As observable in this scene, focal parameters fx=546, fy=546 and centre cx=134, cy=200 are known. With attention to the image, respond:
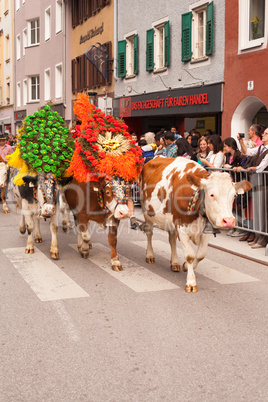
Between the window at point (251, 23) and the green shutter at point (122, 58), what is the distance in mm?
8931

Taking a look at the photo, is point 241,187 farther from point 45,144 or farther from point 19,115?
point 19,115

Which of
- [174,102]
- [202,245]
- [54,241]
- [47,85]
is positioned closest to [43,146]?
[54,241]

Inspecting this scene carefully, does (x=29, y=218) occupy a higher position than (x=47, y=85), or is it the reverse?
(x=47, y=85)

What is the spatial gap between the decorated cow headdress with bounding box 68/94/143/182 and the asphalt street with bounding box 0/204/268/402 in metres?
1.43

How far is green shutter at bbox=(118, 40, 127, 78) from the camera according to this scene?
945 inches

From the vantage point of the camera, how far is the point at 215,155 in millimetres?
11086

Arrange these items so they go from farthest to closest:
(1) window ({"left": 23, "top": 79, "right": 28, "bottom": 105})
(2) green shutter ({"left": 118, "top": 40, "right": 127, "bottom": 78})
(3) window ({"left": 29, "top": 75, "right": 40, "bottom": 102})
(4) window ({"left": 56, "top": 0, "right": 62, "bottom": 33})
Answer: (1) window ({"left": 23, "top": 79, "right": 28, "bottom": 105}), (3) window ({"left": 29, "top": 75, "right": 40, "bottom": 102}), (4) window ({"left": 56, "top": 0, "right": 62, "bottom": 33}), (2) green shutter ({"left": 118, "top": 40, "right": 127, "bottom": 78})

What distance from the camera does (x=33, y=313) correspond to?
586cm

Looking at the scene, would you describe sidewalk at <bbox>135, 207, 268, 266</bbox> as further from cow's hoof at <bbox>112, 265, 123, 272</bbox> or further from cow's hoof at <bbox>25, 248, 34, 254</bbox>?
cow's hoof at <bbox>25, 248, 34, 254</bbox>

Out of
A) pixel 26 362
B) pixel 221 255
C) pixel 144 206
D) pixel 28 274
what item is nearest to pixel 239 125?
pixel 221 255

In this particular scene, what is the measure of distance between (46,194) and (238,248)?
3.55m

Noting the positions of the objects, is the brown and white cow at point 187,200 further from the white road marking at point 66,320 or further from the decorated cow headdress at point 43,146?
the white road marking at point 66,320

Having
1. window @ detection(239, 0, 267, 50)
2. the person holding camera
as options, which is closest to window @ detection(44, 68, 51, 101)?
window @ detection(239, 0, 267, 50)

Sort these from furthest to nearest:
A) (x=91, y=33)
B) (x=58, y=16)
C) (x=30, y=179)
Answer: (x=58, y=16) < (x=91, y=33) < (x=30, y=179)
